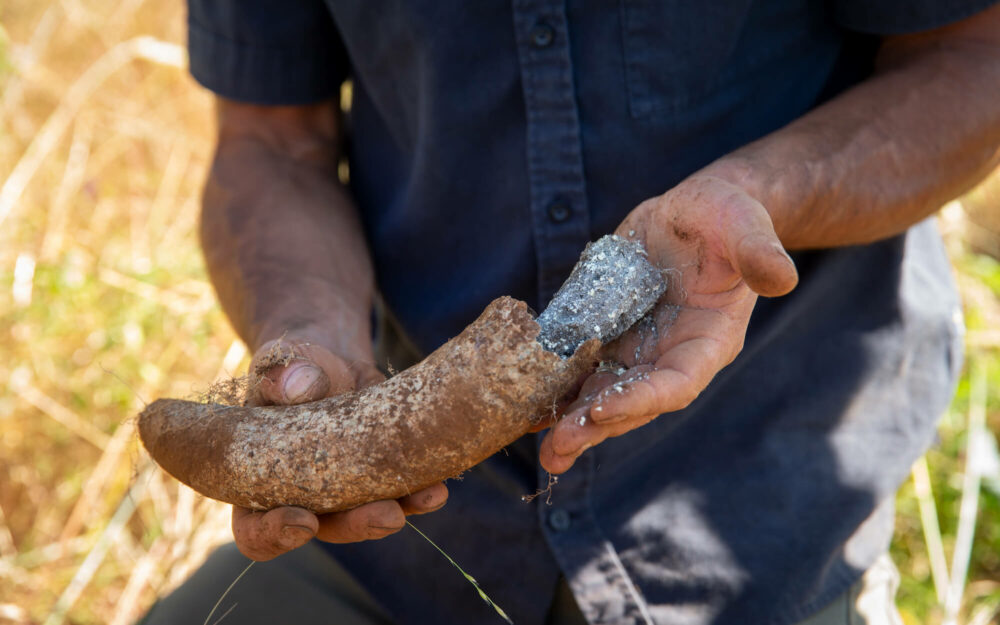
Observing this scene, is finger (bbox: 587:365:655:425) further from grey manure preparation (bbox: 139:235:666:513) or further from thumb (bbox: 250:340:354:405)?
thumb (bbox: 250:340:354:405)

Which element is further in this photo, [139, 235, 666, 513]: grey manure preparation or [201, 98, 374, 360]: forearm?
[201, 98, 374, 360]: forearm

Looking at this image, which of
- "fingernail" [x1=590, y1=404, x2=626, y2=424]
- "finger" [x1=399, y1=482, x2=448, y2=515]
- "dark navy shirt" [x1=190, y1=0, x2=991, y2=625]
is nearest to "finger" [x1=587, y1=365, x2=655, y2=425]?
"fingernail" [x1=590, y1=404, x2=626, y2=424]

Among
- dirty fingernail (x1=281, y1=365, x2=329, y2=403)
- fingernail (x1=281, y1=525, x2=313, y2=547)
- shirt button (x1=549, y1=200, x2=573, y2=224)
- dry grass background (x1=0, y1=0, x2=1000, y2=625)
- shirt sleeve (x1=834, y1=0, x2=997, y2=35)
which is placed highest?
shirt sleeve (x1=834, y1=0, x2=997, y2=35)

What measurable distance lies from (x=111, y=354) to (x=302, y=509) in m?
2.46

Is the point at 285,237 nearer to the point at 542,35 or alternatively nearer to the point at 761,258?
the point at 542,35

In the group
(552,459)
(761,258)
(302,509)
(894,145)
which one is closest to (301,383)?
(302,509)

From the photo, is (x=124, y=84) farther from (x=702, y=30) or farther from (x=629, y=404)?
(x=629, y=404)

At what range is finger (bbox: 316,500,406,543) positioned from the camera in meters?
1.40

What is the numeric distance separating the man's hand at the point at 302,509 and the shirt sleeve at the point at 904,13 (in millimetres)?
1364

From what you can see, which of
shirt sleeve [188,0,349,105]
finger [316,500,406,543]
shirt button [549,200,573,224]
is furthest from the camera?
shirt sleeve [188,0,349,105]

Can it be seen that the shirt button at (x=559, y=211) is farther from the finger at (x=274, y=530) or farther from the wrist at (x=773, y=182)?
the finger at (x=274, y=530)

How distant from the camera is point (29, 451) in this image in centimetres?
328

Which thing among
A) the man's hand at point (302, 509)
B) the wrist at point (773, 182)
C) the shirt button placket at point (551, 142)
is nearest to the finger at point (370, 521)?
the man's hand at point (302, 509)

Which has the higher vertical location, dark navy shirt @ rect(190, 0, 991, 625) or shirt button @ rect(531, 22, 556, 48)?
shirt button @ rect(531, 22, 556, 48)
